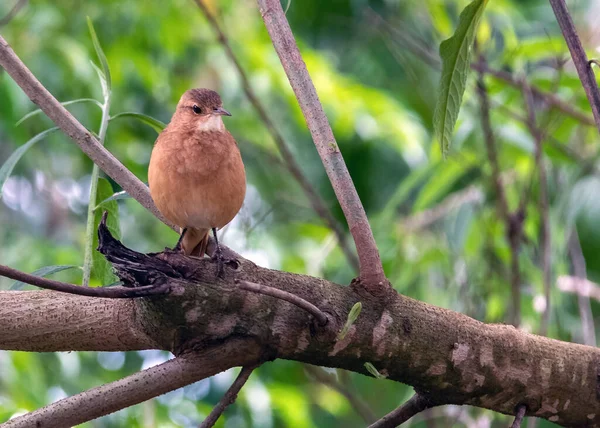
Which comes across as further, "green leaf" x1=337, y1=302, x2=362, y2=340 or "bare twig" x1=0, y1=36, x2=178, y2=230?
"bare twig" x1=0, y1=36, x2=178, y2=230

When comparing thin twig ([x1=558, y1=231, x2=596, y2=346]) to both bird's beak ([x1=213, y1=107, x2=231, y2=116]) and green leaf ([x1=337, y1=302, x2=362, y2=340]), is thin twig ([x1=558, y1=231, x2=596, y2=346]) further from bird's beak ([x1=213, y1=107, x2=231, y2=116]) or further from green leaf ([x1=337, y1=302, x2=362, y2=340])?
green leaf ([x1=337, y1=302, x2=362, y2=340])

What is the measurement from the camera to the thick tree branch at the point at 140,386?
5.70ft

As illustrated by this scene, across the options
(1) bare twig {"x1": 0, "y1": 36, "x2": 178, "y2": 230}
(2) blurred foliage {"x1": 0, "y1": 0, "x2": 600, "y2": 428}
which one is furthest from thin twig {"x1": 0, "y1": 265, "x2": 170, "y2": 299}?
(2) blurred foliage {"x1": 0, "y1": 0, "x2": 600, "y2": 428}

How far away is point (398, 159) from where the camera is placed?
24.2ft

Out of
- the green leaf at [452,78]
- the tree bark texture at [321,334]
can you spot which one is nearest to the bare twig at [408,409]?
the tree bark texture at [321,334]

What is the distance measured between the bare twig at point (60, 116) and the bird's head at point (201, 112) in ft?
2.38

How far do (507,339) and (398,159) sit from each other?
5272mm

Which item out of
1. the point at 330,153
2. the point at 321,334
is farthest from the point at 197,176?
the point at 321,334

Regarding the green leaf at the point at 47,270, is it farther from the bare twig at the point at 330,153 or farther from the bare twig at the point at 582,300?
the bare twig at the point at 582,300

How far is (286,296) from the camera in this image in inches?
67.1

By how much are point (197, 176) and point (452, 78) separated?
1.01 metres

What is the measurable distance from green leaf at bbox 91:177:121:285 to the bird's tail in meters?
0.63

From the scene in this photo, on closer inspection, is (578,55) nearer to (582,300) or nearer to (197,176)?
(197,176)

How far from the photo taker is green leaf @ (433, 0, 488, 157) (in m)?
2.24
